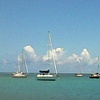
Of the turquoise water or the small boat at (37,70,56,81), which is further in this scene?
the small boat at (37,70,56,81)

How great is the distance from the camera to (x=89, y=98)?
61.6 meters

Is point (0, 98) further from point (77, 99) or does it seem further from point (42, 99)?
point (77, 99)

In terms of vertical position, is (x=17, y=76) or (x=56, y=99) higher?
(x=17, y=76)

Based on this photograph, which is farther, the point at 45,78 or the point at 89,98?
the point at 45,78

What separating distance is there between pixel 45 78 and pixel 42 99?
228ft

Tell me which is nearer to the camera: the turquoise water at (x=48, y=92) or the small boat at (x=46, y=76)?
the turquoise water at (x=48, y=92)

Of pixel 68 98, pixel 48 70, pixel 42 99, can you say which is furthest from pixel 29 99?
pixel 48 70

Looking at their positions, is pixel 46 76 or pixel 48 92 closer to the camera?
pixel 48 92

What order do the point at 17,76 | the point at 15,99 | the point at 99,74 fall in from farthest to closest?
the point at 99,74 < the point at 17,76 < the point at 15,99

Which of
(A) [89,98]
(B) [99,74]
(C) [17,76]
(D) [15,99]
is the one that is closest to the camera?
(D) [15,99]

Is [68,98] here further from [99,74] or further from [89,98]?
[99,74]

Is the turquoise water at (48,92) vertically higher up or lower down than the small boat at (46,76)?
lower down

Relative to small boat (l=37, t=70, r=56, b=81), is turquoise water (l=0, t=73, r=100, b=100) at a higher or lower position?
lower

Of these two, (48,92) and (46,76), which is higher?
(46,76)
